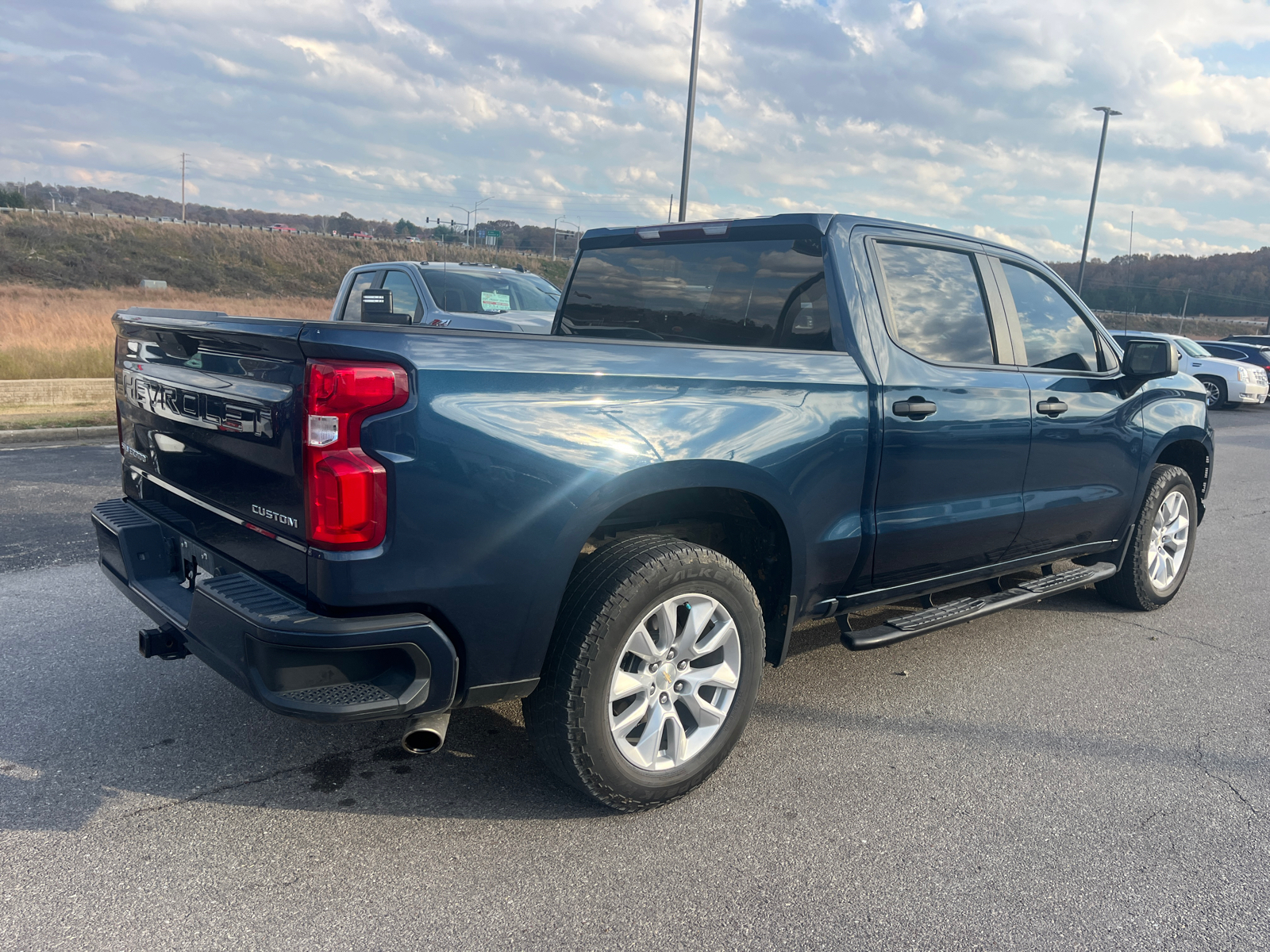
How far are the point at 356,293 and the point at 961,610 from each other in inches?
348

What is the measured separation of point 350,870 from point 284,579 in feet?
2.70

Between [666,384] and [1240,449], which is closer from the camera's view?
[666,384]

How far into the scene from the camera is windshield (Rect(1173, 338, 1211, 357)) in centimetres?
2149

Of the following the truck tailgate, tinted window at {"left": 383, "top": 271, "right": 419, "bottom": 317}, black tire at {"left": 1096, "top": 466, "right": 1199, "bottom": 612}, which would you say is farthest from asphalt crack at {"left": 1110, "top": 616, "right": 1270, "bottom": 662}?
tinted window at {"left": 383, "top": 271, "right": 419, "bottom": 317}

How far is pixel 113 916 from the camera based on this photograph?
7.60ft

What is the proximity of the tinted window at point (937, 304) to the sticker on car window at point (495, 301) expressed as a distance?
6.96 metres

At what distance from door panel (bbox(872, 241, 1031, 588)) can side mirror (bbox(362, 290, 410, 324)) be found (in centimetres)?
448

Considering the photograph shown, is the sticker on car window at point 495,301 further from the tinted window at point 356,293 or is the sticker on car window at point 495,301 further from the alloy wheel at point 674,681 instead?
the alloy wheel at point 674,681

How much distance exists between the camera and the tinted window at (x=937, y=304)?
3.69m

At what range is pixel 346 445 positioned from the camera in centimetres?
234

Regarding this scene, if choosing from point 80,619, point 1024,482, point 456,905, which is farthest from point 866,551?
point 80,619

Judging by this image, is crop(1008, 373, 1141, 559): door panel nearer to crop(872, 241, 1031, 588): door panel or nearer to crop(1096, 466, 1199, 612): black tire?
crop(872, 241, 1031, 588): door panel

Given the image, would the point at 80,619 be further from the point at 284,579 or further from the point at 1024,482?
the point at 1024,482

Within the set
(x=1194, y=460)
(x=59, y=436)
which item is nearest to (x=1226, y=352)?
(x=1194, y=460)
